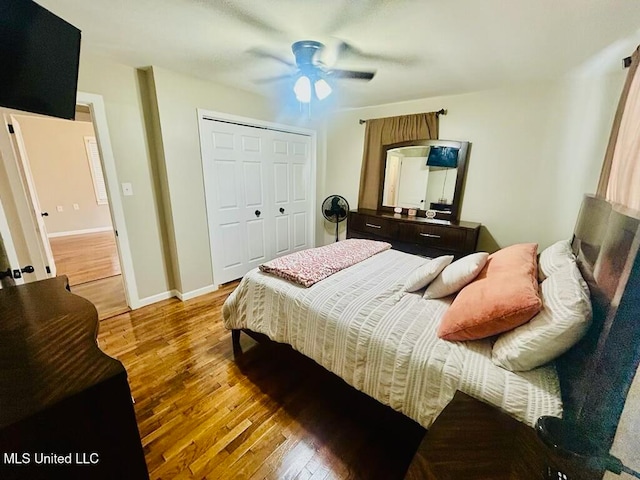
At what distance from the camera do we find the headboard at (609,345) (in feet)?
1.89

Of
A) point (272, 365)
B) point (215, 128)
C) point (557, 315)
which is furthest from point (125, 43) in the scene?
point (557, 315)

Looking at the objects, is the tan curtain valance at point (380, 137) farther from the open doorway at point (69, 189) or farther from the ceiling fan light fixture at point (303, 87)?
the open doorway at point (69, 189)

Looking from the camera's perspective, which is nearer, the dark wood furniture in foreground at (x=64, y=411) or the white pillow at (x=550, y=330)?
the dark wood furniture in foreground at (x=64, y=411)

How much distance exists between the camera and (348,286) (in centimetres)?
168

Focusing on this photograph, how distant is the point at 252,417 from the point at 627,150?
263 cm

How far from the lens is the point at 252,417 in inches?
59.6

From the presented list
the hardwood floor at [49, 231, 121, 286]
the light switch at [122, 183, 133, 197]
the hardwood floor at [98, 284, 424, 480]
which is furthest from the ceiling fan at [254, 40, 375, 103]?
the hardwood floor at [49, 231, 121, 286]

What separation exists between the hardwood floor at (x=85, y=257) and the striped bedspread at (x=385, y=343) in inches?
105

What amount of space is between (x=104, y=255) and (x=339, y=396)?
4.57 meters

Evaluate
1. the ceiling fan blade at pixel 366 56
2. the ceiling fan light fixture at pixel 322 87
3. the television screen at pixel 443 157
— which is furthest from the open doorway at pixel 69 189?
the television screen at pixel 443 157

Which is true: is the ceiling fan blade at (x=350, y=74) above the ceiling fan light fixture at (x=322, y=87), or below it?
above

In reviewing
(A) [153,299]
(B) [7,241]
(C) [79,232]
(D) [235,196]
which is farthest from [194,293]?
(C) [79,232]

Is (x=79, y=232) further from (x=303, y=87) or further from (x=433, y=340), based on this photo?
(x=433, y=340)

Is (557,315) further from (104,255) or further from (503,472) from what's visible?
(104,255)
